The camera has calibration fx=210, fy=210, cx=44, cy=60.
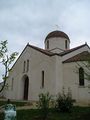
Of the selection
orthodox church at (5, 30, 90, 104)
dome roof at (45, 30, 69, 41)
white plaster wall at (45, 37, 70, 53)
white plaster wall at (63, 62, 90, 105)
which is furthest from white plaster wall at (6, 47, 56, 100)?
dome roof at (45, 30, 69, 41)

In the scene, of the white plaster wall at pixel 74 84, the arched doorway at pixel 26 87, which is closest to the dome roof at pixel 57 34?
the arched doorway at pixel 26 87

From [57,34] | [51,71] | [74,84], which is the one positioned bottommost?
[74,84]

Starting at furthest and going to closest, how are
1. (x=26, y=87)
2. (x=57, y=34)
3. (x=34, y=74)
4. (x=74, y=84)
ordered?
(x=57, y=34) → (x=26, y=87) → (x=34, y=74) → (x=74, y=84)

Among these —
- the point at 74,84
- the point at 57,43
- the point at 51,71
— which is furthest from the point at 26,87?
the point at 74,84

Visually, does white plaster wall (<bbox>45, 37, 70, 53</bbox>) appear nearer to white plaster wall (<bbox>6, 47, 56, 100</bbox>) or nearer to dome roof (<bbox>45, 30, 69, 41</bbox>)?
dome roof (<bbox>45, 30, 69, 41</bbox>)

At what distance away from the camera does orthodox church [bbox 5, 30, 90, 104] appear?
79.1 feet

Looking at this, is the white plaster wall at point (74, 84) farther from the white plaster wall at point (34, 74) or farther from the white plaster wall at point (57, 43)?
the white plaster wall at point (57, 43)

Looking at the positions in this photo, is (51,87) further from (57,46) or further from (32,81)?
(57,46)

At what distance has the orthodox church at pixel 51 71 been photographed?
24111mm

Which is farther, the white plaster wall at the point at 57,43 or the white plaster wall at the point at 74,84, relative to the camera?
the white plaster wall at the point at 57,43

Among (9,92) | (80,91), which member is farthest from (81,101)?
(9,92)

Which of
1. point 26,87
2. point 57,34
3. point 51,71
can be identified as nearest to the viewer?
point 51,71

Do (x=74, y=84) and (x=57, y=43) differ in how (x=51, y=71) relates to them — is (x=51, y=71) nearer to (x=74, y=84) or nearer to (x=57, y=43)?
(x=74, y=84)

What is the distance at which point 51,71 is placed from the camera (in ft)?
84.7
